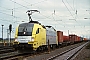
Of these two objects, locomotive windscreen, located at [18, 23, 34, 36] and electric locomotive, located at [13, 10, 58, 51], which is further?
locomotive windscreen, located at [18, 23, 34, 36]

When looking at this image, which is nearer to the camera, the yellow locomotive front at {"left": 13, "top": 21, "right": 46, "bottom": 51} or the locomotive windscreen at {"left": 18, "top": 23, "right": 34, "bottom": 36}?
the yellow locomotive front at {"left": 13, "top": 21, "right": 46, "bottom": 51}

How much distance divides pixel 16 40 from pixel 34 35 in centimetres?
198

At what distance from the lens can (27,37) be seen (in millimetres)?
22656

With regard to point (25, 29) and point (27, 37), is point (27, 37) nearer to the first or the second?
point (27, 37)

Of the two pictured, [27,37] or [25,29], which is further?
[25,29]

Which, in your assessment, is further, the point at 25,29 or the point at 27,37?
the point at 25,29

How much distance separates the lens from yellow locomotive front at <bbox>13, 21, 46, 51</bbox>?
2232cm

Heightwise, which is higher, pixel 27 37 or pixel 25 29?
pixel 25 29

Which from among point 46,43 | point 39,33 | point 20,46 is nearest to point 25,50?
point 20,46

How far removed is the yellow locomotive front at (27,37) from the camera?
22.3m

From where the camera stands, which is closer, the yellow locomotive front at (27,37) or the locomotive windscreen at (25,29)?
the yellow locomotive front at (27,37)

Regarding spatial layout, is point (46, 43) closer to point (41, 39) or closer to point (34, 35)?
point (41, 39)

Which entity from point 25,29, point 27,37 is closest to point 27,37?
point 27,37

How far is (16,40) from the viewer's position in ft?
74.9
